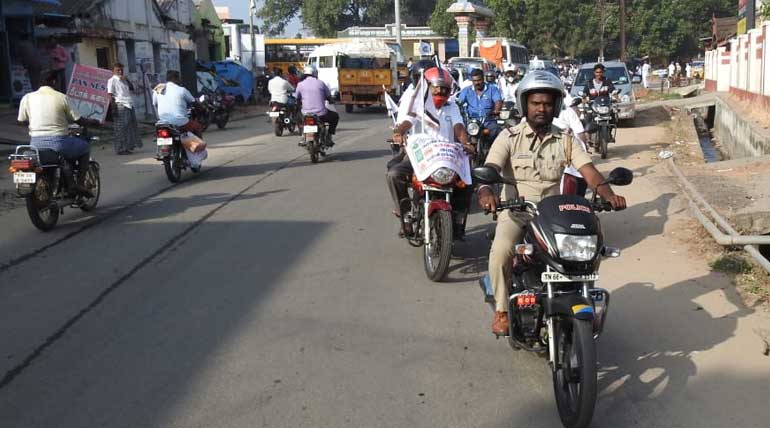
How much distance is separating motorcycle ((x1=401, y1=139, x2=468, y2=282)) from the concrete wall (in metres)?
8.78

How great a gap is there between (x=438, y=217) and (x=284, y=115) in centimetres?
1453

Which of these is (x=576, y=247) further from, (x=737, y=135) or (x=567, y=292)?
(x=737, y=135)

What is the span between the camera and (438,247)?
6660mm

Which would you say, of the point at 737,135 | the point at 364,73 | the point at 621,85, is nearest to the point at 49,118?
the point at 737,135

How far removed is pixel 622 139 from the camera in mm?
18547

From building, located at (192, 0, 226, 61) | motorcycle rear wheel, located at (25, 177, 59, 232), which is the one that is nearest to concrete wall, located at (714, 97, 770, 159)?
motorcycle rear wheel, located at (25, 177, 59, 232)

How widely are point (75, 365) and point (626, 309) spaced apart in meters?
3.71

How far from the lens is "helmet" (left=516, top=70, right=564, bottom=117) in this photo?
452 cm

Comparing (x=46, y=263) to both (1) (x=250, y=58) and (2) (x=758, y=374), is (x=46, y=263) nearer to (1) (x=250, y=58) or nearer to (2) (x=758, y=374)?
(2) (x=758, y=374)

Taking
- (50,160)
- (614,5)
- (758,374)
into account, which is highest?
(614,5)

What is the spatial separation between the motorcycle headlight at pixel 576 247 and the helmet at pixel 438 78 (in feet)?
12.8

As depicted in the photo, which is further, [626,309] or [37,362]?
[626,309]

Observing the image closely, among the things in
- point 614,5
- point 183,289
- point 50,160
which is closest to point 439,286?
point 183,289

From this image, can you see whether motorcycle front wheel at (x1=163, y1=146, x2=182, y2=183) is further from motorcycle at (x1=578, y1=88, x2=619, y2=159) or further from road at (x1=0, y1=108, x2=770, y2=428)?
motorcycle at (x1=578, y1=88, x2=619, y2=159)
